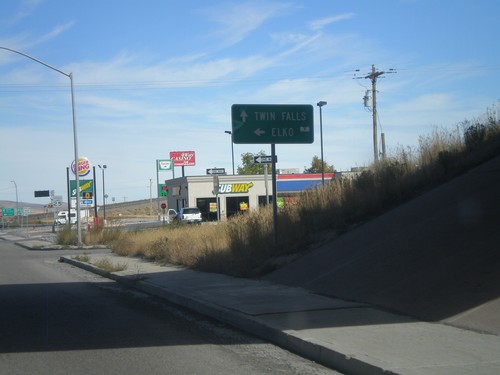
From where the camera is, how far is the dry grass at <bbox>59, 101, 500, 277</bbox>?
53.9 ft

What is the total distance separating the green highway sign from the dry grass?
234cm

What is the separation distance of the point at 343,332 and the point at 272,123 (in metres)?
8.98

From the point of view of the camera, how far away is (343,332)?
8.59m

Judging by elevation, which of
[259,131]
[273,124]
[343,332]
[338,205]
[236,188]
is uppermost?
[273,124]

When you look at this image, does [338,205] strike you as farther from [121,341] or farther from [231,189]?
[231,189]

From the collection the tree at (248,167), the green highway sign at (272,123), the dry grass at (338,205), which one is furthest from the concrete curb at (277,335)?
the tree at (248,167)

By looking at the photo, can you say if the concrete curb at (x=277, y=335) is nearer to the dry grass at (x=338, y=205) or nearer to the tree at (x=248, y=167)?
the dry grass at (x=338, y=205)

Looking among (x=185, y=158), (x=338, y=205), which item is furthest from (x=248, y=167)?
(x=338, y=205)

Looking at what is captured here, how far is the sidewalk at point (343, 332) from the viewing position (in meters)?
6.90

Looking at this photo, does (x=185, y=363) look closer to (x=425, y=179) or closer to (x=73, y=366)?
(x=73, y=366)

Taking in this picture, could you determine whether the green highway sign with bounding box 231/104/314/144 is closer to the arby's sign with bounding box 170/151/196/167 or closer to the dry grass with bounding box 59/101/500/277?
the dry grass with bounding box 59/101/500/277

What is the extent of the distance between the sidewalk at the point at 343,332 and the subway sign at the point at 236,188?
149ft

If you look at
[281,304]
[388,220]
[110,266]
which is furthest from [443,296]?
[110,266]

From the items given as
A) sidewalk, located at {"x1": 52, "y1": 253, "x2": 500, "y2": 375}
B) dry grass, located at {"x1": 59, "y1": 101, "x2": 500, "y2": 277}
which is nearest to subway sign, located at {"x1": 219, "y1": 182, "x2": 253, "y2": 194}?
dry grass, located at {"x1": 59, "y1": 101, "x2": 500, "y2": 277}
